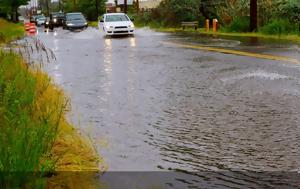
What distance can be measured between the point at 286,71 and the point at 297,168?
8.23 metres

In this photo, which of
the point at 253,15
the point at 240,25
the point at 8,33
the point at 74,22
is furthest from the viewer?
the point at 74,22

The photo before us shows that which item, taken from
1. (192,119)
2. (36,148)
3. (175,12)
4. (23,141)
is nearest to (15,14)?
(175,12)

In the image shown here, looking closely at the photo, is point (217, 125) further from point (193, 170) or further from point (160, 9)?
point (160, 9)

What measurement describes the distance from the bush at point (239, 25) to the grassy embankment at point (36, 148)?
26092 millimetres

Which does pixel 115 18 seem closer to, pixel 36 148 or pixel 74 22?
pixel 74 22

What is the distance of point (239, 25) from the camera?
34.0m

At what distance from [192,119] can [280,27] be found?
21945mm

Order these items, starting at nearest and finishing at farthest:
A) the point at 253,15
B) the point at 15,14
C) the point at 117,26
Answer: the point at 253,15, the point at 117,26, the point at 15,14

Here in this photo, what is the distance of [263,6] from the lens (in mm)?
34031

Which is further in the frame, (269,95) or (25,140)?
(269,95)

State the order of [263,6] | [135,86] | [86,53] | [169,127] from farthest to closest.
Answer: [263,6]
[86,53]
[135,86]
[169,127]

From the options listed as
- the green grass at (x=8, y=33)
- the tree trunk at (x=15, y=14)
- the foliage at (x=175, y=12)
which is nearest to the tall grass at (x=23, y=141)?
the green grass at (x=8, y=33)

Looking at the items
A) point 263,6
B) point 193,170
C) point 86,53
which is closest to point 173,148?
point 193,170

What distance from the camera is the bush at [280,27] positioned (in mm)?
29234
